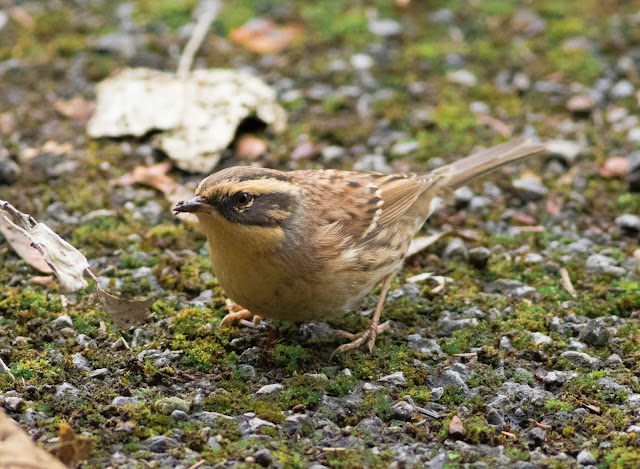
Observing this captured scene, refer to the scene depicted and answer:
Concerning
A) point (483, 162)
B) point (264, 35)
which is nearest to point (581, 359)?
point (483, 162)

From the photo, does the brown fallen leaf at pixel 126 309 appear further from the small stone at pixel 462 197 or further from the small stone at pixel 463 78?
the small stone at pixel 463 78

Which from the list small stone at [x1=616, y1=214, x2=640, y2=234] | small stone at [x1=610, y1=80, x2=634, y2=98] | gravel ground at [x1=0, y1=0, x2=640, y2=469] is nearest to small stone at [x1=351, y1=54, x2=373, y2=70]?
gravel ground at [x1=0, y1=0, x2=640, y2=469]

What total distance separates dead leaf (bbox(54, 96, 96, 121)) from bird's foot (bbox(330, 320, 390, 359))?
13.5 ft

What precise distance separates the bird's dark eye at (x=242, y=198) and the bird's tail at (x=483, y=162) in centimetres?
234

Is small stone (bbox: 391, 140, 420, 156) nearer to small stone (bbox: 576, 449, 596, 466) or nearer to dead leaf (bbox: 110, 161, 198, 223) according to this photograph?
dead leaf (bbox: 110, 161, 198, 223)

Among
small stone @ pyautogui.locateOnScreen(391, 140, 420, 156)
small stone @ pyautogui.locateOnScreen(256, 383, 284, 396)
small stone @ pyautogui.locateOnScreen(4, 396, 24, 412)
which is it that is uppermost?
small stone @ pyautogui.locateOnScreen(4, 396, 24, 412)

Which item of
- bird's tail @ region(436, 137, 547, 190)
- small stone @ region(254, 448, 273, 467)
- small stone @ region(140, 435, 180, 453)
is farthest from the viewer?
bird's tail @ region(436, 137, 547, 190)

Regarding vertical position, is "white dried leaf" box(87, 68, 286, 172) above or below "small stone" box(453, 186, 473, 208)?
above

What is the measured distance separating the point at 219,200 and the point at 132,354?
1.20m

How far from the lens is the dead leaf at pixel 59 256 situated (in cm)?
432

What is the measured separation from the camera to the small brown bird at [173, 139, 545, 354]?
16.8 feet

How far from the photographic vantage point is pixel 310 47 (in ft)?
31.6

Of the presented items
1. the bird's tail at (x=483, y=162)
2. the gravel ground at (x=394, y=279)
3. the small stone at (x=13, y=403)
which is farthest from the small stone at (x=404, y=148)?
the small stone at (x=13, y=403)

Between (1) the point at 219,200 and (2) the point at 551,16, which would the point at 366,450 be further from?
(2) the point at 551,16
